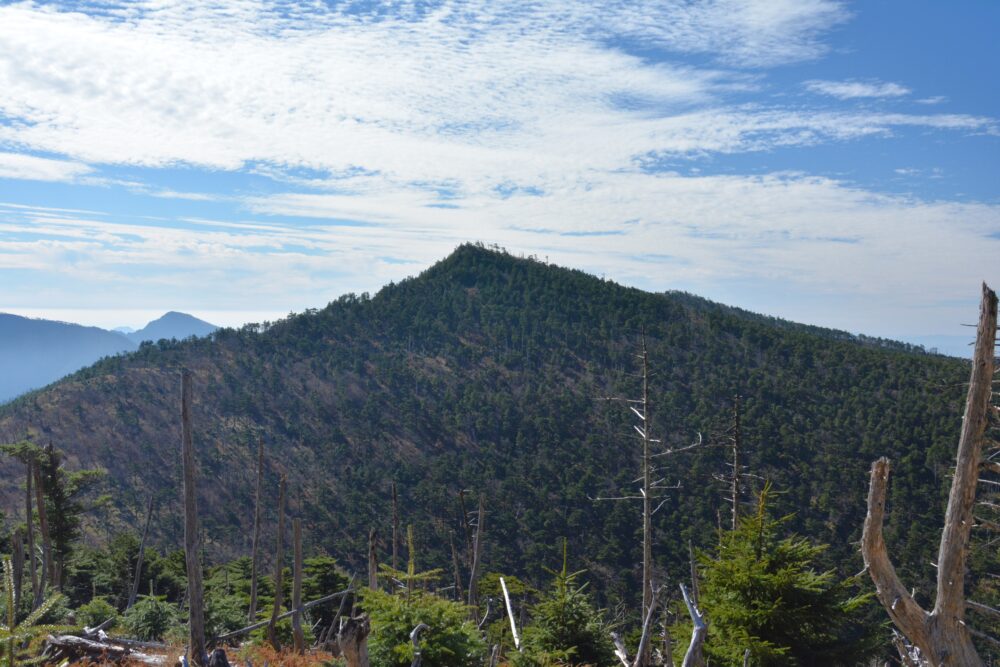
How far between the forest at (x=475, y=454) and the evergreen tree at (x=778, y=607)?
5.70 meters

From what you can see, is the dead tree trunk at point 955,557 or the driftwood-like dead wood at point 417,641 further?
the driftwood-like dead wood at point 417,641

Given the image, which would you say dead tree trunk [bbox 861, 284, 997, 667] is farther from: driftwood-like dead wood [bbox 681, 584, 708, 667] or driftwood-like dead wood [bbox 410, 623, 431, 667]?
driftwood-like dead wood [bbox 410, 623, 431, 667]

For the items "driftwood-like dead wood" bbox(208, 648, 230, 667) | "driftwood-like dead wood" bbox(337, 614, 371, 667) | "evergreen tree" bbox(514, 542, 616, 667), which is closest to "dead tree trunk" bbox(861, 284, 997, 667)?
"driftwood-like dead wood" bbox(337, 614, 371, 667)

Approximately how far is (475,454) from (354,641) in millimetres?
59009

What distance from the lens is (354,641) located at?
6059mm

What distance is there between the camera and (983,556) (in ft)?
88.6

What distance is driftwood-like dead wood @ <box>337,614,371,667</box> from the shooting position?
19.8 ft

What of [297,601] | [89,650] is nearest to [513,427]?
[297,601]

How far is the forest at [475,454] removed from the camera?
88.2ft

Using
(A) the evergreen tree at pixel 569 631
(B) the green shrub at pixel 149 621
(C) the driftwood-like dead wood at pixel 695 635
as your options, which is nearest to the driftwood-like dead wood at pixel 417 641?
(C) the driftwood-like dead wood at pixel 695 635

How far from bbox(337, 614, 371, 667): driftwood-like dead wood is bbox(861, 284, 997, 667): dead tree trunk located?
449 centimetres

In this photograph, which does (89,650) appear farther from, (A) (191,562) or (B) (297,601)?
(B) (297,601)

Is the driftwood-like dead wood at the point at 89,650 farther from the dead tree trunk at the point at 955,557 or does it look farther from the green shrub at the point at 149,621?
the dead tree trunk at the point at 955,557

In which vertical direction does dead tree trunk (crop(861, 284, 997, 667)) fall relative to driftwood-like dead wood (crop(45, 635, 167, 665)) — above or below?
above
